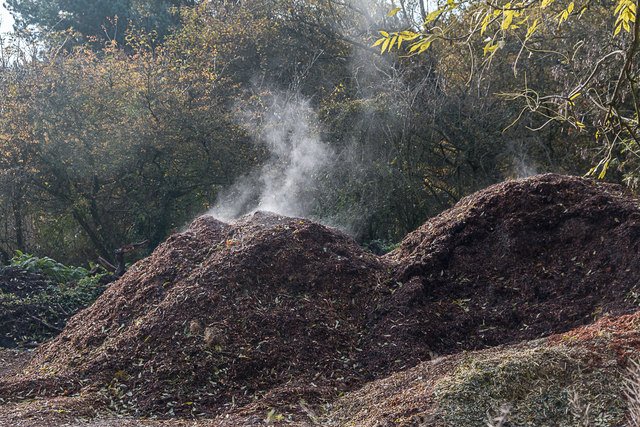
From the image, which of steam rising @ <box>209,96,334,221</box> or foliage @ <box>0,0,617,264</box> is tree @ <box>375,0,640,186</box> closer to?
foliage @ <box>0,0,617,264</box>

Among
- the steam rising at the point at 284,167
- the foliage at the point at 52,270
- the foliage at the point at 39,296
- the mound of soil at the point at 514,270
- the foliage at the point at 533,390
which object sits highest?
the steam rising at the point at 284,167

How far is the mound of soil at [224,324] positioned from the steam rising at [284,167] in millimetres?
4052

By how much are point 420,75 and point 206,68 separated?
388 centimetres

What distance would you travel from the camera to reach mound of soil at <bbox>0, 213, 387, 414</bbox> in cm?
554

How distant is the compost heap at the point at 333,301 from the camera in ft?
18.5

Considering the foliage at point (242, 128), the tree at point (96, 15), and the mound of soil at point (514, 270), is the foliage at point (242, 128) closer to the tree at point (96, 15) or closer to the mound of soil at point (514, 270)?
the mound of soil at point (514, 270)

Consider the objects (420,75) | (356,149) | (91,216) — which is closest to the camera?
(356,149)

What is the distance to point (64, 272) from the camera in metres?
10.8

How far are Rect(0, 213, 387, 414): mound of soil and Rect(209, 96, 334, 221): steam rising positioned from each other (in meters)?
4.05

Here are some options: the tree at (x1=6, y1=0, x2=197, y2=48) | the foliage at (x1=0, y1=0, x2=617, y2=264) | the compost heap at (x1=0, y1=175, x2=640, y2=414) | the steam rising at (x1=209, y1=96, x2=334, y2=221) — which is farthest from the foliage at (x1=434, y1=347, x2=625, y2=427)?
the tree at (x1=6, y1=0, x2=197, y2=48)

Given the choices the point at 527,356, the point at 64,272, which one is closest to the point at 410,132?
the point at 64,272

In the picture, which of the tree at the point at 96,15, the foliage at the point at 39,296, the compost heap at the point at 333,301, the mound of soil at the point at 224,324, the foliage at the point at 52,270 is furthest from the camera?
the tree at the point at 96,15

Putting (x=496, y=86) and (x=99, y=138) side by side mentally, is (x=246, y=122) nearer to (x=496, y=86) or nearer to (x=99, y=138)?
(x=99, y=138)

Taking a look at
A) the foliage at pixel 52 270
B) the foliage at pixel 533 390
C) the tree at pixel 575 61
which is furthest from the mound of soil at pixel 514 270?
the foliage at pixel 52 270
